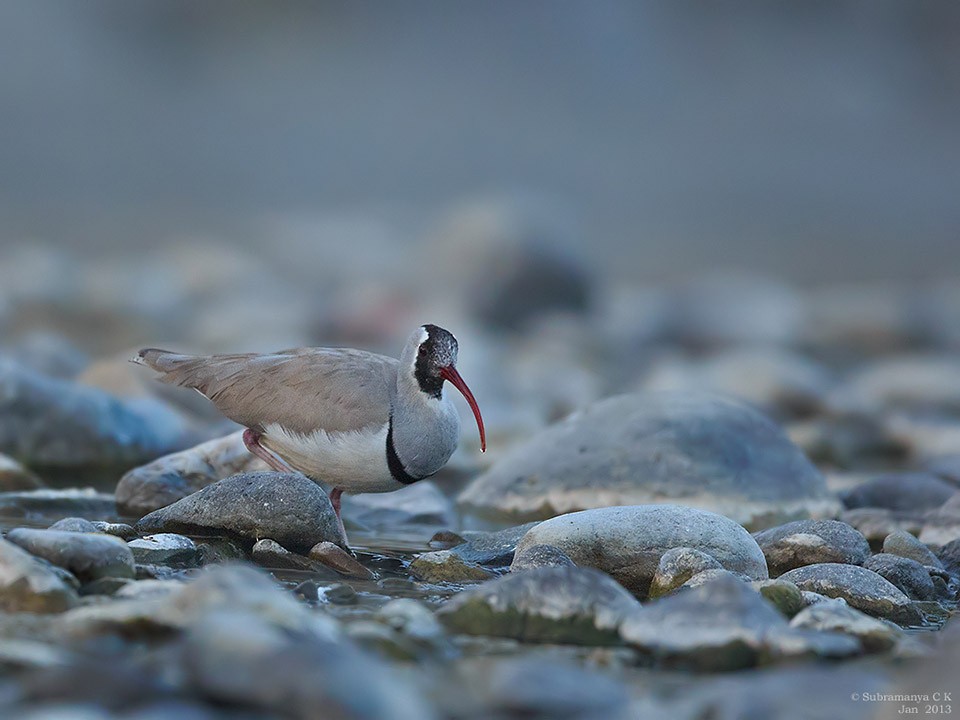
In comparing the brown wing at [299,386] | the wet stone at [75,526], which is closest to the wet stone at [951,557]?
the brown wing at [299,386]

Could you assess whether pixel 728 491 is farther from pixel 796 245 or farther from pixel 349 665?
pixel 796 245

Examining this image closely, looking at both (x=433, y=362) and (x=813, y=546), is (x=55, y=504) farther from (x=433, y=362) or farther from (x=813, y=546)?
(x=813, y=546)

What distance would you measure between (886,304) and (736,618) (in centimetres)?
1531

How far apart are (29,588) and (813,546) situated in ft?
10.9

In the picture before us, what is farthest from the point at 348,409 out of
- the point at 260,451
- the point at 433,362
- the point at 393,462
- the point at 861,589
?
the point at 861,589

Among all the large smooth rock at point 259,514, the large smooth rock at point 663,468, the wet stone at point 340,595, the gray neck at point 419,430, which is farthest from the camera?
the large smooth rock at point 663,468

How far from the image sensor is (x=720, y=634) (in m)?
4.17

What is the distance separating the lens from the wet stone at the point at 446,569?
5.35m

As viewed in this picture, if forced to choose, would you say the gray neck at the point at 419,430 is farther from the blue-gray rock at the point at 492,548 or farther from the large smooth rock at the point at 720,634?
the large smooth rock at the point at 720,634

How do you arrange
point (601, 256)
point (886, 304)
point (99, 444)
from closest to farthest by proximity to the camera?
point (99, 444)
point (886, 304)
point (601, 256)

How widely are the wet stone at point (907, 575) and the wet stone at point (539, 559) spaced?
1359 millimetres

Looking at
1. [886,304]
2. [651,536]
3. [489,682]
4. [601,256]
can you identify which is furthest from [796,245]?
[489,682]

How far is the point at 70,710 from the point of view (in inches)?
127

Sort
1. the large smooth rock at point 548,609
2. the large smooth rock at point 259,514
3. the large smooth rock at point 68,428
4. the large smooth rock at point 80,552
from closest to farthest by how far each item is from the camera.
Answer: the large smooth rock at point 548,609
the large smooth rock at point 80,552
the large smooth rock at point 259,514
the large smooth rock at point 68,428
